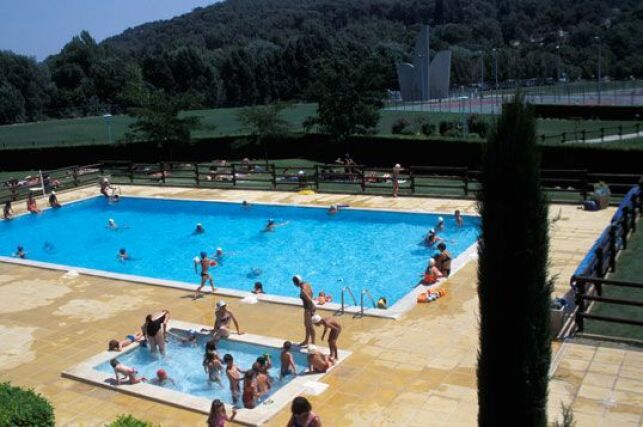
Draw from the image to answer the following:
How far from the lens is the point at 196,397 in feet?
36.5

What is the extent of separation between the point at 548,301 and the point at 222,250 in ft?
59.8

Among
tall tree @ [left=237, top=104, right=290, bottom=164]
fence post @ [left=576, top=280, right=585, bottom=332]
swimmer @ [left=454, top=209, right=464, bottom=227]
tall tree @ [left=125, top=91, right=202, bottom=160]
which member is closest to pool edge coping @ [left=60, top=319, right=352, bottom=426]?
fence post @ [left=576, top=280, right=585, bottom=332]

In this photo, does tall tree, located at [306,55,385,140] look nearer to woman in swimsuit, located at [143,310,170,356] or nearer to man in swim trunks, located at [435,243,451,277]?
man in swim trunks, located at [435,243,451,277]

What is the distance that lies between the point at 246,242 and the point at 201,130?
75.8 feet

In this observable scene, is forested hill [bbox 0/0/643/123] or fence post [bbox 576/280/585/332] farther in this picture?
forested hill [bbox 0/0/643/123]

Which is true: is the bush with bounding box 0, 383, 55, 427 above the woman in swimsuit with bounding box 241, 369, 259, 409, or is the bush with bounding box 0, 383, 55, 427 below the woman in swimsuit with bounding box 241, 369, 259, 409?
above

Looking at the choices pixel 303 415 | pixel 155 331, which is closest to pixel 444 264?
pixel 155 331

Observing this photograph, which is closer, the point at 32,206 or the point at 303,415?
the point at 303,415

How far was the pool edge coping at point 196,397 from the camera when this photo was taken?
1037 cm

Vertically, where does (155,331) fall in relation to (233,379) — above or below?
above

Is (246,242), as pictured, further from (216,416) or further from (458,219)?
(216,416)

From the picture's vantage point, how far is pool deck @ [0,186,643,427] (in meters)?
9.92

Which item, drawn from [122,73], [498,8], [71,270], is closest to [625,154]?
[71,270]

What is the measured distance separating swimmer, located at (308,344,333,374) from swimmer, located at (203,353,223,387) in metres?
1.78
